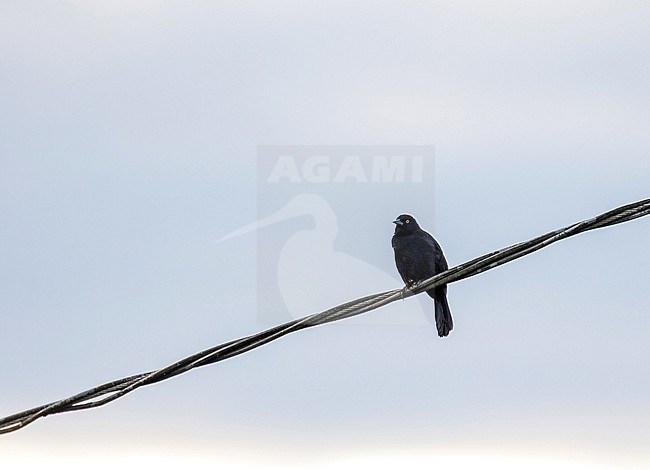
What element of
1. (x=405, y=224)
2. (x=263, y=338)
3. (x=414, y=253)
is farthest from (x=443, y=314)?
(x=263, y=338)

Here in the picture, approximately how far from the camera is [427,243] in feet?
35.2

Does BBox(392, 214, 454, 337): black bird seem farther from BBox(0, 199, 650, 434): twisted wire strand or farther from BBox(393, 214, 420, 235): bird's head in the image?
BBox(0, 199, 650, 434): twisted wire strand

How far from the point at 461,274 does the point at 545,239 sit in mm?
505

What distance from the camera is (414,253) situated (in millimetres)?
10734

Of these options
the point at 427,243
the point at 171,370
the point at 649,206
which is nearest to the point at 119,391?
the point at 171,370

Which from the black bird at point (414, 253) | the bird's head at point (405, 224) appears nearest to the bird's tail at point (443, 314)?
the black bird at point (414, 253)

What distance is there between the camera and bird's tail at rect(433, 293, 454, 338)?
10000 mm

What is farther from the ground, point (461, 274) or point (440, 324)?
point (440, 324)

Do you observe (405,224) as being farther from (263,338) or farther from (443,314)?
(263,338)

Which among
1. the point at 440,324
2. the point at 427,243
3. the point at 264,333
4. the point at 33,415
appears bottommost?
the point at 33,415

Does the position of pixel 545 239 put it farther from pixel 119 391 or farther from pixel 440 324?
pixel 440 324

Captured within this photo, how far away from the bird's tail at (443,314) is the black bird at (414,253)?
1.33ft

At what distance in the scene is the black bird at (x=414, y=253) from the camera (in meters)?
10.6

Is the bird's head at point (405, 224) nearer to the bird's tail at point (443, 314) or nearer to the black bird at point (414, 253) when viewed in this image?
the black bird at point (414, 253)
